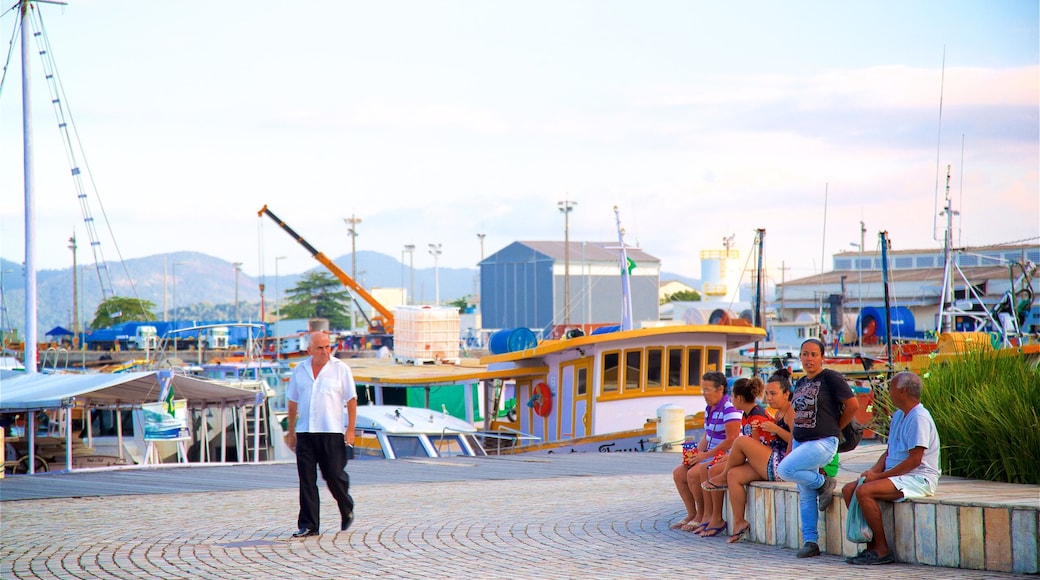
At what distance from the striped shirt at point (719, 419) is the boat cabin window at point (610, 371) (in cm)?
1413

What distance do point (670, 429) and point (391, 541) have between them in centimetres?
1126

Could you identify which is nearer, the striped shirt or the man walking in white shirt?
the man walking in white shirt

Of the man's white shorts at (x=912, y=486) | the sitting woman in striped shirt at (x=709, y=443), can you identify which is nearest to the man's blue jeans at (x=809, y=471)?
the man's white shorts at (x=912, y=486)

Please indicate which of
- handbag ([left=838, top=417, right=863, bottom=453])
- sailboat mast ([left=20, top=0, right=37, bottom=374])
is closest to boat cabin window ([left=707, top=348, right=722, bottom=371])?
sailboat mast ([left=20, top=0, right=37, bottom=374])

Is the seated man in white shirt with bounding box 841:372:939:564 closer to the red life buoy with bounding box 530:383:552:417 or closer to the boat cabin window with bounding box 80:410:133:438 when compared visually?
the red life buoy with bounding box 530:383:552:417

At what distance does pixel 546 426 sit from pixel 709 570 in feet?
59.7

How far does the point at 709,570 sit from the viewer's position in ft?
25.2

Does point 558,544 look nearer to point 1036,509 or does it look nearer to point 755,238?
point 1036,509

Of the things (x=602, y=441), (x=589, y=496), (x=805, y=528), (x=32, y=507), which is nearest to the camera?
(x=805, y=528)

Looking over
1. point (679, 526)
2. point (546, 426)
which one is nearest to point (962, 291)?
point (546, 426)

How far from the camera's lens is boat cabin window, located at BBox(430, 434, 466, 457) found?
22.8 m

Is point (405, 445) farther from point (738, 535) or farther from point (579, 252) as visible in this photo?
point (579, 252)

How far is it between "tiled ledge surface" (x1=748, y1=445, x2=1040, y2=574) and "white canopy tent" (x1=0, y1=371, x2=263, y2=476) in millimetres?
12140

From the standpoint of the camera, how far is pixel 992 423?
8.98 metres
